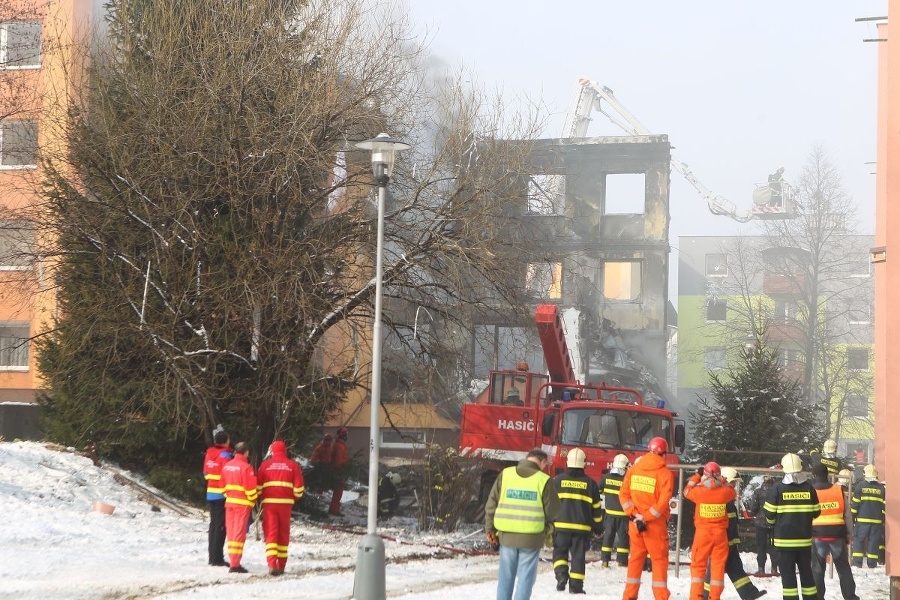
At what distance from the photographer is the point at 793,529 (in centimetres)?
1150

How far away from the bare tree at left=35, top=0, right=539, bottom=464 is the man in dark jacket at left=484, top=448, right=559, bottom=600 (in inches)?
343

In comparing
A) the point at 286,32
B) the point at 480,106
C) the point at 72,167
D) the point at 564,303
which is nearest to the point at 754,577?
the point at 480,106

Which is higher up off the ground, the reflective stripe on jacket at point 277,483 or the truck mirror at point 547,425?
the truck mirror at point 547,425

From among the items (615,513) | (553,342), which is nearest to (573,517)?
(615,513)

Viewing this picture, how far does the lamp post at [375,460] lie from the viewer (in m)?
10.9

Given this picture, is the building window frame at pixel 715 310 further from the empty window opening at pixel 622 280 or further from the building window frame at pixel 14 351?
the building window frame at pixel 14 351

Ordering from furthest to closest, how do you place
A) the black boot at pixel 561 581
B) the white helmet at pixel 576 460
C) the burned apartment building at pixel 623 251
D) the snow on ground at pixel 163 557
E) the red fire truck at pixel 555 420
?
the burned apartment building at pixel 623 251 → the red fire truck at pixel 555 420 → the white helmet at pixel 576 460 → the black boot at pixel 561 581 → the snow on ground at pixel 163 557

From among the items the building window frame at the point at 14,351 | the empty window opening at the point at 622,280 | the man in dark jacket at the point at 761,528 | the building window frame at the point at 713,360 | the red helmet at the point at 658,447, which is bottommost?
the man in dark jacket at the point at 761,528

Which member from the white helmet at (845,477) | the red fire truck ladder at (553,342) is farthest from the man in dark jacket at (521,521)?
the red fire truck ladder at (553,342)

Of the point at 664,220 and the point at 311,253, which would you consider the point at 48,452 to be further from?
the point at 664,220

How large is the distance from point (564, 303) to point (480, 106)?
88.1ft

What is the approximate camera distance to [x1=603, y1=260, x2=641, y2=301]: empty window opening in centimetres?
4934

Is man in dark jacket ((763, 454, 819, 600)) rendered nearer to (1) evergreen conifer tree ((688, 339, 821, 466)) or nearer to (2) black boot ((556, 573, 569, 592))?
(2) black boot ((556, 573, 569, 592))

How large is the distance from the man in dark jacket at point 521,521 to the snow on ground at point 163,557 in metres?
1.57
